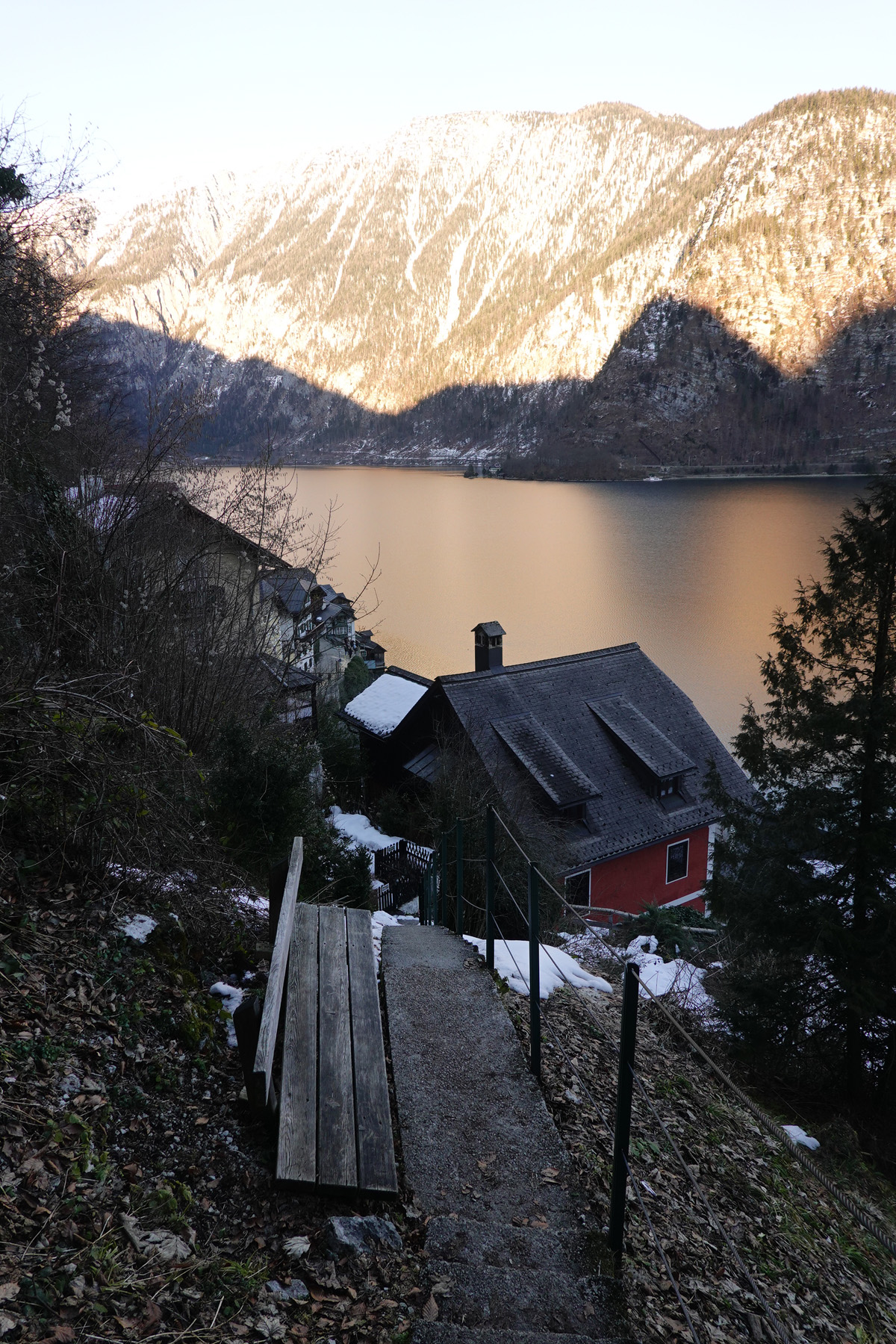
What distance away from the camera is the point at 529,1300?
2727mm

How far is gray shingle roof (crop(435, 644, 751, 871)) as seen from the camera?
2062 centimetres

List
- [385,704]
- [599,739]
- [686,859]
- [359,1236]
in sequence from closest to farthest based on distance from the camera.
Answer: [359,1236]
[686,859]
[599,739]
[385,704]

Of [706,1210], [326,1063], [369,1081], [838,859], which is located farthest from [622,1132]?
[838,859]

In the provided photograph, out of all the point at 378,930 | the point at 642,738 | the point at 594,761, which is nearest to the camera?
the point at 378,930

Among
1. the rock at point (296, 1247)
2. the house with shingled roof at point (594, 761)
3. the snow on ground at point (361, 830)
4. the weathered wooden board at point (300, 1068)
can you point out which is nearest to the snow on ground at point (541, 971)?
the weathered wooden board at point (300, 1068)

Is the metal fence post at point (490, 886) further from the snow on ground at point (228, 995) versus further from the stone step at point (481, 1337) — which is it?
the stone step at point (481, 1337)

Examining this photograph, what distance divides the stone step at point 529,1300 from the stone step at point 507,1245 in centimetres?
4

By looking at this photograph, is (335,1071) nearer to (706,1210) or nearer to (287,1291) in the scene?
(287,1291)

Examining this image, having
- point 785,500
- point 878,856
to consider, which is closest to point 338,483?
point 785,500

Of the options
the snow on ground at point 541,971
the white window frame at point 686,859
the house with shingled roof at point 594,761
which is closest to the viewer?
the snow on ground at point 541,971

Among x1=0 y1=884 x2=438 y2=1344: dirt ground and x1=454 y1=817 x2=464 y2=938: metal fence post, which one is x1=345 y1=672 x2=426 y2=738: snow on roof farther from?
x1=0 y1=884 x2=438 y2=1344: dirt ground

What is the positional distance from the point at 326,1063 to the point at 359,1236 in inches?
31.8

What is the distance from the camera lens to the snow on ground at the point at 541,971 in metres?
5.56

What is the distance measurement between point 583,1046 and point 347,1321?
2.57 metres
